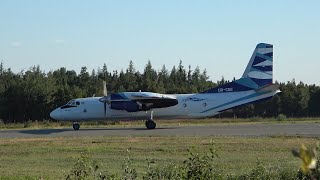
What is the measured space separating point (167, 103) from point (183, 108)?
1344 millimetres

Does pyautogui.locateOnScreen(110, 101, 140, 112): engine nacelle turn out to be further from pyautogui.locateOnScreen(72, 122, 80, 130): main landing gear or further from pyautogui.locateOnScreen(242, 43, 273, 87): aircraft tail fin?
pyautogui.locateOnScreen(242, 43, 273, 87): aircraft tail fin

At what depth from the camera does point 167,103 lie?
136 feet

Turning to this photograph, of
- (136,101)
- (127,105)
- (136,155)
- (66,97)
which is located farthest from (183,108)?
(66,97)

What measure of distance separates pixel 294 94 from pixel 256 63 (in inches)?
1468

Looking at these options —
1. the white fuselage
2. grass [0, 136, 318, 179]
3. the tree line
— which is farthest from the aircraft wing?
the tree line

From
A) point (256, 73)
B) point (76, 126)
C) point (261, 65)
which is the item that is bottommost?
point (76, 126)

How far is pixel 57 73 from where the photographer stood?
4370 inches

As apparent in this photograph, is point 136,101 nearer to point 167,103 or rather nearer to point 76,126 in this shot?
point 167,103

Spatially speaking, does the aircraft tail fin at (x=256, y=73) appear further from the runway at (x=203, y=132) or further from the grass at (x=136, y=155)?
the grass at (x=136, y=155)

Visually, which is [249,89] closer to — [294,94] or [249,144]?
[249,144]

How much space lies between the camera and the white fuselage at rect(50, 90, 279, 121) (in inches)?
1620

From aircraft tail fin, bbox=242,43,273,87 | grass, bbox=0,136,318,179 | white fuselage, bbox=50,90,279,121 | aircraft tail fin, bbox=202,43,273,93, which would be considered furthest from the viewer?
aircraft tail fin, bbox=242,43,273,87

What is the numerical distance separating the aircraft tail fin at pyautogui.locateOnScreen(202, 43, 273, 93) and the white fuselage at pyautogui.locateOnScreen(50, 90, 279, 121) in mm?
533

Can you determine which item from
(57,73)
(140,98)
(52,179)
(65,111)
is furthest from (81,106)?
(57,73)
